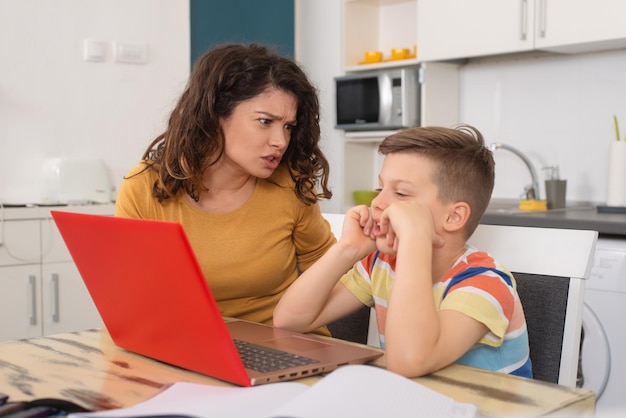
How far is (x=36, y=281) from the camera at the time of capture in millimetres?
3088

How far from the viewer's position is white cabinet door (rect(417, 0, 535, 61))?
3.12 metres

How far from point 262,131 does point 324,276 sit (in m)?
0.40

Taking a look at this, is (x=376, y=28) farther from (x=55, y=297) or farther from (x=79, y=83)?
(x=55, y=297)

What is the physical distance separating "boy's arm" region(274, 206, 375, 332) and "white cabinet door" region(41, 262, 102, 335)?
1.96 m

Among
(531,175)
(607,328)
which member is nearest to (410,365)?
(607,328)

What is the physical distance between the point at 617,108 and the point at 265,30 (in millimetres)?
1843

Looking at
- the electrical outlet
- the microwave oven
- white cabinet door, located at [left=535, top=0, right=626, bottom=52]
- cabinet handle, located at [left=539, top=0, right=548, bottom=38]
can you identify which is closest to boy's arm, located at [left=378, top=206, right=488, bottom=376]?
white cabinet door, located at [left=535, top=0, right=626, bottom=52]

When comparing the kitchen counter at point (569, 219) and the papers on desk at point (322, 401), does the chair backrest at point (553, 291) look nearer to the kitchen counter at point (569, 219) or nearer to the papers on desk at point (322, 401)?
the papers on desk at point (322, 401)

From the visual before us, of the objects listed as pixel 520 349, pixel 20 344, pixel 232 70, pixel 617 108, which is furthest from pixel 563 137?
pixel 20 344

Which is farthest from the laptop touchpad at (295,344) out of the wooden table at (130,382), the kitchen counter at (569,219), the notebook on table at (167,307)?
the kitchen counter at (569,219)

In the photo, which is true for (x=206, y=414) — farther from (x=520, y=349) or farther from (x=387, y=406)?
(x=520, y=349)

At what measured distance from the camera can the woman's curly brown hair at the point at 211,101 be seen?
1657mm

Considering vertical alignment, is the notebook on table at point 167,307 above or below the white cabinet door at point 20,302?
above

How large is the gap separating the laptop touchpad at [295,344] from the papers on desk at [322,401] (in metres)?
0.25
